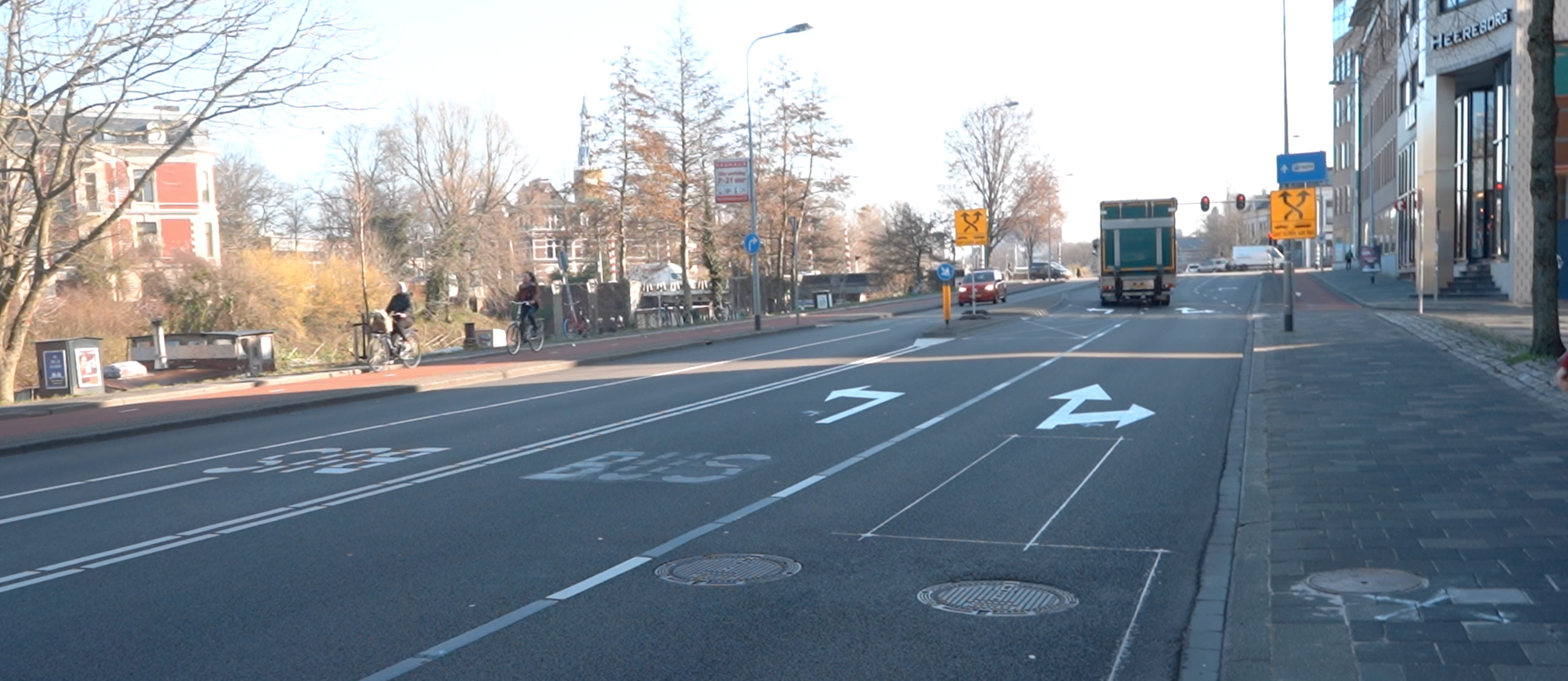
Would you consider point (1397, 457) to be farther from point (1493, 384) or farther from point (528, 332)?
point (528, 332)

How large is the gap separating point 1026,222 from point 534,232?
33.5m

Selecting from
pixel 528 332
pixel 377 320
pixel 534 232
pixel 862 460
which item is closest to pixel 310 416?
pixel 377 320

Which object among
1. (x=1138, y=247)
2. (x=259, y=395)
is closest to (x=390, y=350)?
(x=259, y=395)

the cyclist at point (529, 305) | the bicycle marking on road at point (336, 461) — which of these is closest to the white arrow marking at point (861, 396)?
the bicycle marking on road at point (336, 461)

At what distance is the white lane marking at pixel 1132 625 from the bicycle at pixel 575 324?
93.6ft

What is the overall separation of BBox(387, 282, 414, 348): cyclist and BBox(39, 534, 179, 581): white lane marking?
15.6 meters

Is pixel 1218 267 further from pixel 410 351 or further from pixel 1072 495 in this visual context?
pixel 1072 495

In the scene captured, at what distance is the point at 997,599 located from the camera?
635cm

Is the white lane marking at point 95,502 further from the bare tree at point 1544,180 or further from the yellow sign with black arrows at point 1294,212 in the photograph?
the yellow sign with black arrows at point 1294,212

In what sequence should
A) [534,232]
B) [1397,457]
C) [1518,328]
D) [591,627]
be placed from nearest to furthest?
[591,627], [1397,457], [1518,328], [534,232]

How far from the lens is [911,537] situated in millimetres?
7824

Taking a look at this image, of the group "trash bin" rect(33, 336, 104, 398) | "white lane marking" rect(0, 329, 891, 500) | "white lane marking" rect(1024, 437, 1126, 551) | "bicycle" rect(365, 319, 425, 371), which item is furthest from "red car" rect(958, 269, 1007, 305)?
"white lane marking" rect(1024, 437, 1126, 551)

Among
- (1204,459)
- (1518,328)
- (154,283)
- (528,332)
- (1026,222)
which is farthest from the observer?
(1026,222)

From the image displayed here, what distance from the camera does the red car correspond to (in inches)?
1962
